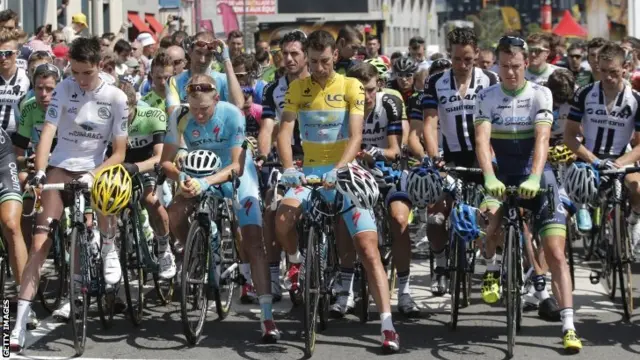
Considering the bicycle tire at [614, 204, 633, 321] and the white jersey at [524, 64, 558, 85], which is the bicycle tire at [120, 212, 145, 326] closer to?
the bicycle tire at [614, 204, 633, 321]

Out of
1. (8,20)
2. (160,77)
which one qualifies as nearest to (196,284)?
(160,77)

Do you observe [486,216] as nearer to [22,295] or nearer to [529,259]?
[529,259]

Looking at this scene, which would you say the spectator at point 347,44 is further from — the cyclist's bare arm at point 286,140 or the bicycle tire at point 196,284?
the bicycle tire at point 196,284

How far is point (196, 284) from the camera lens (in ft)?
30.7

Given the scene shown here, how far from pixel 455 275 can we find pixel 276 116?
290 cm

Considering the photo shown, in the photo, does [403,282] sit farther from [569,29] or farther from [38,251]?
[569,29]

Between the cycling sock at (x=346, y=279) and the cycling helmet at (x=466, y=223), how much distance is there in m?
1.04

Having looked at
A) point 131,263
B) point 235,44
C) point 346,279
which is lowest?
point 346,279

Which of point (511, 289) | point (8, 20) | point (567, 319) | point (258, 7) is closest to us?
point (511, 289)

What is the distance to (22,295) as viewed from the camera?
8.95 metres

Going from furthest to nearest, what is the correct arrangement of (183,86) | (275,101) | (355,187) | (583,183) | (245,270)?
1. (183,86)
2. (275,101)
3. (245,270)
4. (583,183)
5. (355,187)

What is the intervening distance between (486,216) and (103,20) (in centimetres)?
4257

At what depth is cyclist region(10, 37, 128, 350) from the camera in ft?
30.5

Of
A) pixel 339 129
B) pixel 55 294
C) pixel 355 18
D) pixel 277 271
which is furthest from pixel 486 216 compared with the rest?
pixel 355 18
